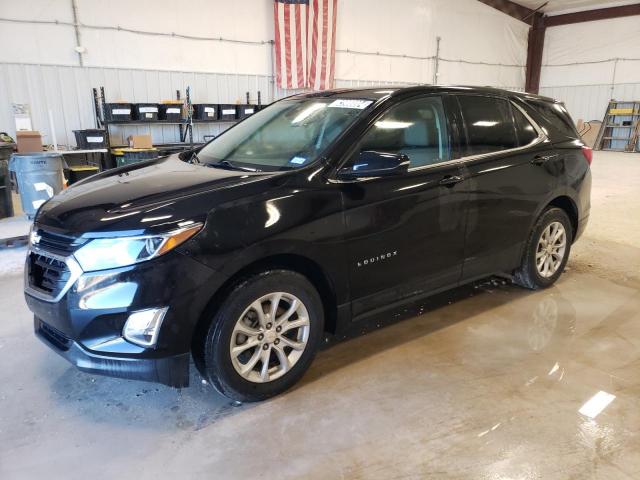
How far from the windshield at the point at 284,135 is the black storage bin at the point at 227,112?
6.55m

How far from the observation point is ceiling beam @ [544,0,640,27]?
16266 mm

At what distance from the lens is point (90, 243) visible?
202 centimetres

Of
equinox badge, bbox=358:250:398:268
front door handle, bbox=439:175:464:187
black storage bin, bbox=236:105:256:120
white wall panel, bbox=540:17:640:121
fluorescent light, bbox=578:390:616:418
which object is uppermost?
white wall panel, bbox=540:17:640:121

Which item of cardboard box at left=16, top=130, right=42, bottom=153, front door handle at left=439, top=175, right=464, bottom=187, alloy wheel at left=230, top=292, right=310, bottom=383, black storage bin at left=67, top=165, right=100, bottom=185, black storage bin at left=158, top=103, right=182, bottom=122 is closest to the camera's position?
alloy wheel at left=230, top=292, right=310, bottom=383

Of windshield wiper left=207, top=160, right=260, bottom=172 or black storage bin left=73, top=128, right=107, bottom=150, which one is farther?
black storage bin left=73, top=128, right=107, bottom=150

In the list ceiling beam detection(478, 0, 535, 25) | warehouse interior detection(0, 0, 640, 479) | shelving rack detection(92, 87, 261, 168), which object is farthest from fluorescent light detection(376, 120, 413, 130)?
ceiling beam detection(478, 0, 535, 25)

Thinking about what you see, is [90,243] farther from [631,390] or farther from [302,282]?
[631,390]

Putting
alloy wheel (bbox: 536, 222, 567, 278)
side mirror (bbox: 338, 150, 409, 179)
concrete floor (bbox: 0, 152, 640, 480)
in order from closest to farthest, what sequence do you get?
concrete floor (bbox: 0, 152, 640, 480) < side mirror (bbox: 338, 150, 409, 179) < alloy wheel (bbox: 536, 222, 567, 278)

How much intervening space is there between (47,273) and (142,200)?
53 centimetres

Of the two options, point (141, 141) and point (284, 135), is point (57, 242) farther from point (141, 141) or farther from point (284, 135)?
point (141, 141)

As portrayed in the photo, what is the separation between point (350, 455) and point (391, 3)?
13862 millimetres

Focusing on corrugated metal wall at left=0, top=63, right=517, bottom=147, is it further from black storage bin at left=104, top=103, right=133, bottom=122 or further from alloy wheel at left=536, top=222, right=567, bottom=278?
alloy wheel at left=536, top=222, right=567, bottom=278

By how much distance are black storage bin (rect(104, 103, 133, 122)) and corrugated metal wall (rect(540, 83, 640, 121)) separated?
52.1 feet

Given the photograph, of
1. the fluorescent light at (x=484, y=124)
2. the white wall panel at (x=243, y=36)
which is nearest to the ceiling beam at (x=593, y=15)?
the white wall panel at (x=243, y=36)
